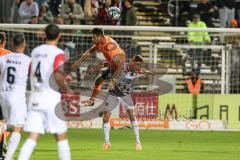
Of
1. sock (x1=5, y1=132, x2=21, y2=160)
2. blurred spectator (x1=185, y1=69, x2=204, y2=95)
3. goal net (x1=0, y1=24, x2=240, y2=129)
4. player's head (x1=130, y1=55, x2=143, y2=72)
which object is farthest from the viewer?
blurred spectator (x1=185, y1=69, x2=204, y2=95)

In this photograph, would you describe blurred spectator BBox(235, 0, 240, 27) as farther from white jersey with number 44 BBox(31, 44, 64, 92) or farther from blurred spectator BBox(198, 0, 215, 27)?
white jersey with number 44 BBox(31, 44, 64, 92)

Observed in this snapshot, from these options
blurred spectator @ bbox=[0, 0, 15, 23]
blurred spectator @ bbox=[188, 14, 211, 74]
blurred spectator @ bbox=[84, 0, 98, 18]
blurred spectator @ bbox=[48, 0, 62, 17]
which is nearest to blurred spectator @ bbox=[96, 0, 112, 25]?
blurred spectator @ bbox=[84, 0, 98, 18]

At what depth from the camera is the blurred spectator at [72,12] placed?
2717 cm

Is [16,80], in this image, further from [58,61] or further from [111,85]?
[111,85]

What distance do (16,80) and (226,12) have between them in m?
15.5

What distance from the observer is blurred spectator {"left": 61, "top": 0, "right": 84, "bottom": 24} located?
27.2 m

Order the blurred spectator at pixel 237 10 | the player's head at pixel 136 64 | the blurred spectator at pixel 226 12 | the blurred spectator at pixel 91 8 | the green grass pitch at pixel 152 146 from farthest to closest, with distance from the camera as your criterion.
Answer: the blurred spectator at pixel 237 10
the blurred spectator at pixel 226 12
the blurred spectator at pixel 91 8
the player's head at pixel 136 64
the green grass pitch at pixel 152 146

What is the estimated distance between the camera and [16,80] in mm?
14094

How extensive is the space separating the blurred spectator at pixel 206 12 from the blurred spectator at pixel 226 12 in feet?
1.16

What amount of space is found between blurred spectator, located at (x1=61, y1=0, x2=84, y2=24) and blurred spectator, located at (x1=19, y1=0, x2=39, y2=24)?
877 millimetres

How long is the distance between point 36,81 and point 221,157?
5.55 metres

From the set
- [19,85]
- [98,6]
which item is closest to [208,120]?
[98,6]

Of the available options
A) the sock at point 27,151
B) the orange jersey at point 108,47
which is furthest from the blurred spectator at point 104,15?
the sock at point 27,151

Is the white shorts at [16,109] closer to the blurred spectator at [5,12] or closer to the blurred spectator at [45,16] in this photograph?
the blurred spectator at [45,16]
